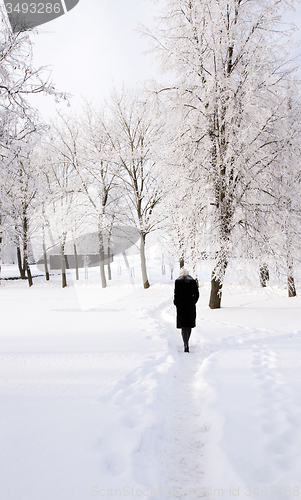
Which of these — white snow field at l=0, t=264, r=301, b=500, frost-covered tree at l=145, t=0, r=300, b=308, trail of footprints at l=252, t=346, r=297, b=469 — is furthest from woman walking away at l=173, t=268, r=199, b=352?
frost-covered tree at l=145, t=0, r=300, b=308

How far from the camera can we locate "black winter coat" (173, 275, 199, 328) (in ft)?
22.3

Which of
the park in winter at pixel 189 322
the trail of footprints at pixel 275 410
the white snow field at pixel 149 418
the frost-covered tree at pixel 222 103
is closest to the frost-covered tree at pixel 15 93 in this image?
the park in winter at pixel 189 322

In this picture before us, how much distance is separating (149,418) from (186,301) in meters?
3.49

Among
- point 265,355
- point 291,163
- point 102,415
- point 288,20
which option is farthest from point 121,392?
point 288,20

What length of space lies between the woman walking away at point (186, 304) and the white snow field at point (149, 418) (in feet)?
1.71

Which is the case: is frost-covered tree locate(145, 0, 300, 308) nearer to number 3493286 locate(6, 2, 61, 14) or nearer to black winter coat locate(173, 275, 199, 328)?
black winter coat locate(173, 275, 199, 328)

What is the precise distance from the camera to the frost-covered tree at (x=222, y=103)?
954 cm

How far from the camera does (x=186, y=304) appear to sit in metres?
6.88

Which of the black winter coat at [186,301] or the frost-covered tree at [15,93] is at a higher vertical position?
the frost-covered tree at [15,93]

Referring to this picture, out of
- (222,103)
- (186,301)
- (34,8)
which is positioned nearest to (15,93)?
(34,8)

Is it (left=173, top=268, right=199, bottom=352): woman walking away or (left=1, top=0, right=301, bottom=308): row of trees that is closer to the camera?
(left=173, top=268, right=199, bottom=352): woman walking away

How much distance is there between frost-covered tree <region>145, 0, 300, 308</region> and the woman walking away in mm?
3206

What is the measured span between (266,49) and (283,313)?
8.36 m

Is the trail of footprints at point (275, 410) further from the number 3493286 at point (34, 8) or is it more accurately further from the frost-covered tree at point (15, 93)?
the number 3493286 at point (34, 8)
